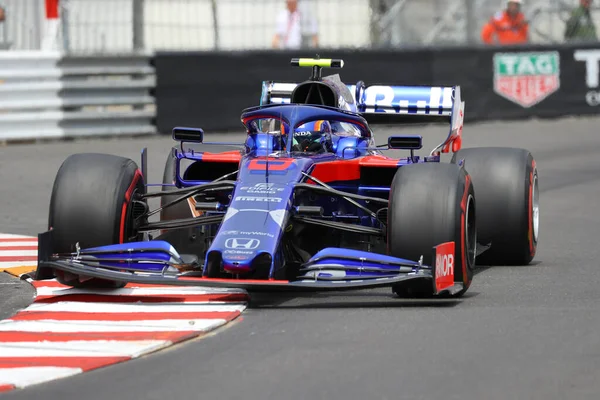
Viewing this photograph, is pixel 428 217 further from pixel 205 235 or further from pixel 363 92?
pixel 363 92

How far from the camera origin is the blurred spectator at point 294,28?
19688 mm

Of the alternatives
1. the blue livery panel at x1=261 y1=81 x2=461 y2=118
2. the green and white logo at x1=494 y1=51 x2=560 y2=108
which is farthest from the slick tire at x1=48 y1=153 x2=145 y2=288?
the green and white logo at x1=494 y1=51 x2=560 y2=108

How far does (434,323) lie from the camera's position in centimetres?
717

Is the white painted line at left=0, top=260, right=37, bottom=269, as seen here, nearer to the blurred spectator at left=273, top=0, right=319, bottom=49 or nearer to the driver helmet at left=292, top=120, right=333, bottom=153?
the driver helmet at left=292, top=120, right=333, bottom=153

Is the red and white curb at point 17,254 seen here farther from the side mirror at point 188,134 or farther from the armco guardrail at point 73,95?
the armco guardrail at point 73,95

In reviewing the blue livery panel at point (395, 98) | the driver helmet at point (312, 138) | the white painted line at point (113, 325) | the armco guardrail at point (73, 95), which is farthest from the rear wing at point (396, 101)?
the armco guardrail at point (73, 95)

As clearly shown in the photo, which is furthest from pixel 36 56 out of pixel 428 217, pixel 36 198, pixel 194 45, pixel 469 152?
pixel 428 217

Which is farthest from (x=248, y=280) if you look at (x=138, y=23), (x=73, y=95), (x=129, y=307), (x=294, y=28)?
(x=294, y=28)

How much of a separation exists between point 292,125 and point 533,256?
2237 millimetres

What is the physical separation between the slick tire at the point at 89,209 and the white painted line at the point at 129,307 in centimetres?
30

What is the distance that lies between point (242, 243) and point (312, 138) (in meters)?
1.66

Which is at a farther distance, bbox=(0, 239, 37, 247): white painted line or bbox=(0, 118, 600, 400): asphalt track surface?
bbox=(0, 239, 37, 247): white painted line

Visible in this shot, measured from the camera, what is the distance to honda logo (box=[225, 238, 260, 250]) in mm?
7523

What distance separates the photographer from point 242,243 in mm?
7551
